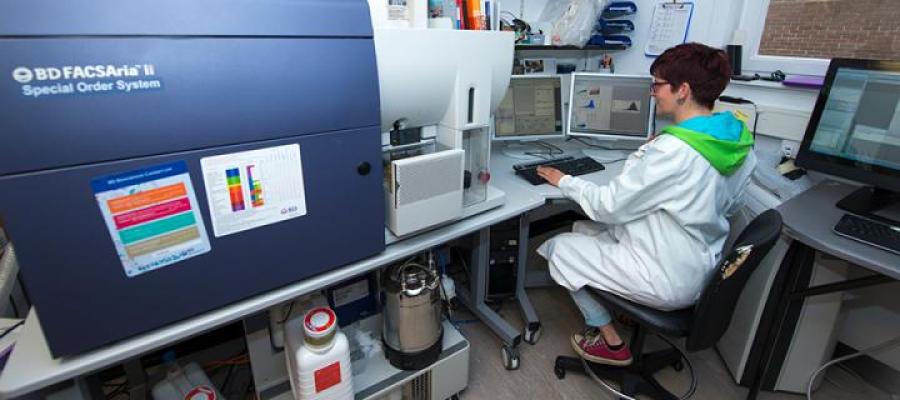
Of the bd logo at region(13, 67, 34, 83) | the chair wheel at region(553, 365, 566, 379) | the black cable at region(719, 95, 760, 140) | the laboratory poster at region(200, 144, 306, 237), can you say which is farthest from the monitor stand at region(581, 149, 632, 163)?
the bd logo at region(13, 67, 34, 83)

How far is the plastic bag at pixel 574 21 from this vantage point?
2.16 meters

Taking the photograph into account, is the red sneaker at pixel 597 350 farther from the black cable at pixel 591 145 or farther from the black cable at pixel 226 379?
the black cable at pixel 226 379

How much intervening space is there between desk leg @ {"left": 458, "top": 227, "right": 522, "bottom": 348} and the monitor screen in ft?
2.44

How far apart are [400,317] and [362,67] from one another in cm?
83

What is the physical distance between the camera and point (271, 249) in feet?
3.10

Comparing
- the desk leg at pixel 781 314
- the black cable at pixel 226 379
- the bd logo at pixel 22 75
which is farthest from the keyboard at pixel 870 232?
the black cable at pixel 226 379

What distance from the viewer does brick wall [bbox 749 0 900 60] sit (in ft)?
5.66

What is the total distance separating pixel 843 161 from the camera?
4.91 ft

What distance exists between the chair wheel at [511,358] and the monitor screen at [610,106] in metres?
1.08

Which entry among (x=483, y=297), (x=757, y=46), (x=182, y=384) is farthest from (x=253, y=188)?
(x=757, y=46)

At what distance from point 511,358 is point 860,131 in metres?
1.46

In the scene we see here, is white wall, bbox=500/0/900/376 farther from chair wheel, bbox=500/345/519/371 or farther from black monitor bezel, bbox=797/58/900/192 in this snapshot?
chair wheel, bbox=500/345/519/371

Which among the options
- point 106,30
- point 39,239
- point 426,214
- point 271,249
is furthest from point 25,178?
point 426,214

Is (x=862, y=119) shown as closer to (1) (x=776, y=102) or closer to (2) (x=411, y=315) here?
(1) (x=776, y=102)
